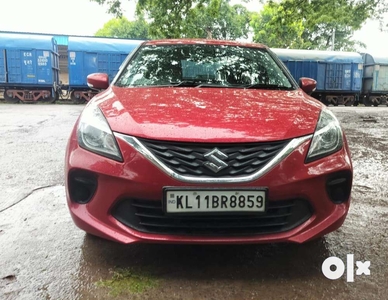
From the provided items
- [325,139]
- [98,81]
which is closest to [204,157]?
[325,139]

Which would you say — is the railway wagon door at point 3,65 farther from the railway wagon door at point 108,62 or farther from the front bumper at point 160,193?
the front bumper at point 160,193

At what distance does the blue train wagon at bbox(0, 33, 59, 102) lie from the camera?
15.9 m

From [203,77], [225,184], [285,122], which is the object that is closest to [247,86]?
[203,77]

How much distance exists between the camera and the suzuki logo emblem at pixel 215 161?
1688 mm

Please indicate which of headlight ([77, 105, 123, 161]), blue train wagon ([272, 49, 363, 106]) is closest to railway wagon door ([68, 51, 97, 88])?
blue train wagon ([272, 49, 363, 106])

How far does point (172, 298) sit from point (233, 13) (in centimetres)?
3639

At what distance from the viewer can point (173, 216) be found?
67.9 inches

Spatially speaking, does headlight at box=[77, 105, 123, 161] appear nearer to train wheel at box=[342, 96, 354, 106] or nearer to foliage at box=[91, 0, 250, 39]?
foliage at box=[91, 0, 250, 39]

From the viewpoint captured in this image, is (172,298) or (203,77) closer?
(172,298)

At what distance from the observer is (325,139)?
193 centimetres

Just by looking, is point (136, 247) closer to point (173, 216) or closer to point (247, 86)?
point (173, 216)

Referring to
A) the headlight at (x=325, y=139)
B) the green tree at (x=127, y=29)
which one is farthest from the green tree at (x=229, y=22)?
the headlight at (x=325, y=139)

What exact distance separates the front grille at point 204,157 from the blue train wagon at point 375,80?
1964 centimetres

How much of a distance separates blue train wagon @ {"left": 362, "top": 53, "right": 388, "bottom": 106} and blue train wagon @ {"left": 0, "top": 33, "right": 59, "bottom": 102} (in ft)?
53.0
